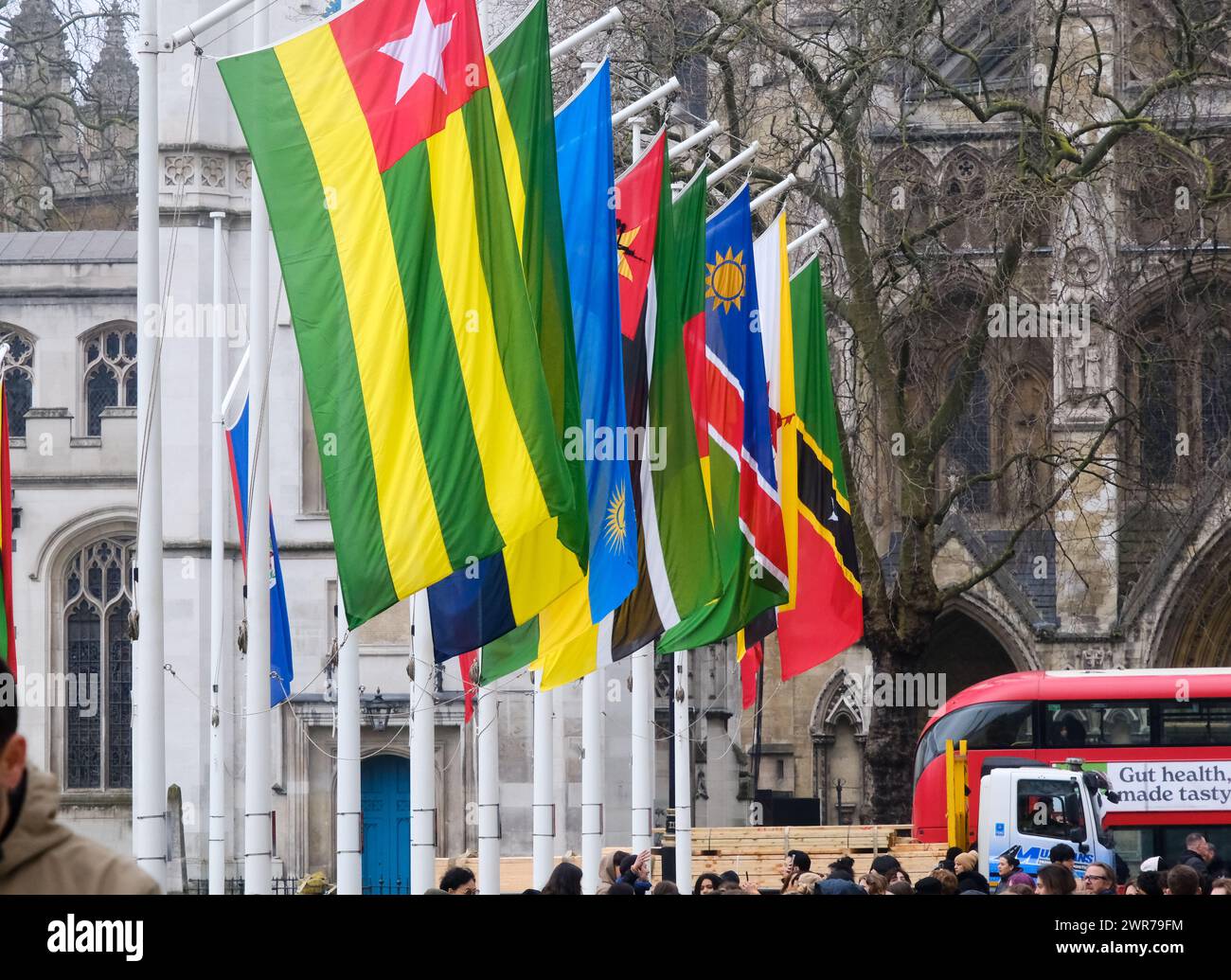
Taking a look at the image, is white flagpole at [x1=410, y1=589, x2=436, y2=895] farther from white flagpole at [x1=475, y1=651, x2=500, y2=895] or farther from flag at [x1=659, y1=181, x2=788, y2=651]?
flag at [x1=659, y1=181, x2=788, y2=651]

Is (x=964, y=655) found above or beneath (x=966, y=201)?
beneath

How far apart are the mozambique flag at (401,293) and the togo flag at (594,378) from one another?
8.05 feet

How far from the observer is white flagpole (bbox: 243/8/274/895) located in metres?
13.2

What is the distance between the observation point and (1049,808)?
74.7ft

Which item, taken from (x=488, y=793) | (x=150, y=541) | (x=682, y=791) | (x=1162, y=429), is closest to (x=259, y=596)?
(x=150, y=541)

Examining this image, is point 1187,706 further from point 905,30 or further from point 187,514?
point 187,514

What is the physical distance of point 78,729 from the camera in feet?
109

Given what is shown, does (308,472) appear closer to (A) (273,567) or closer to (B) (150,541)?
(A) (273,567)

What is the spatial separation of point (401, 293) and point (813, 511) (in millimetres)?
10450

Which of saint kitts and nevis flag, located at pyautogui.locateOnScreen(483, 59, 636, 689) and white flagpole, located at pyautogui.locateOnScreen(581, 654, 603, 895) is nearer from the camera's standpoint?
saint kitts and nevis flag, located at pyautogui.locateOnScreen(483, 59, 636, 689)

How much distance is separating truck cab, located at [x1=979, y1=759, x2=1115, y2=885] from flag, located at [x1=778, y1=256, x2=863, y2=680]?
3208 millimetres

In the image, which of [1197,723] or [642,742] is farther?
[1197,723]

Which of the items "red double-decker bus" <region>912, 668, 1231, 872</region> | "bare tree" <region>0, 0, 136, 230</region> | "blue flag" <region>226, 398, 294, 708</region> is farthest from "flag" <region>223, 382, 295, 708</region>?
"bare tree" <region>0, 0, 136, 230</region>
